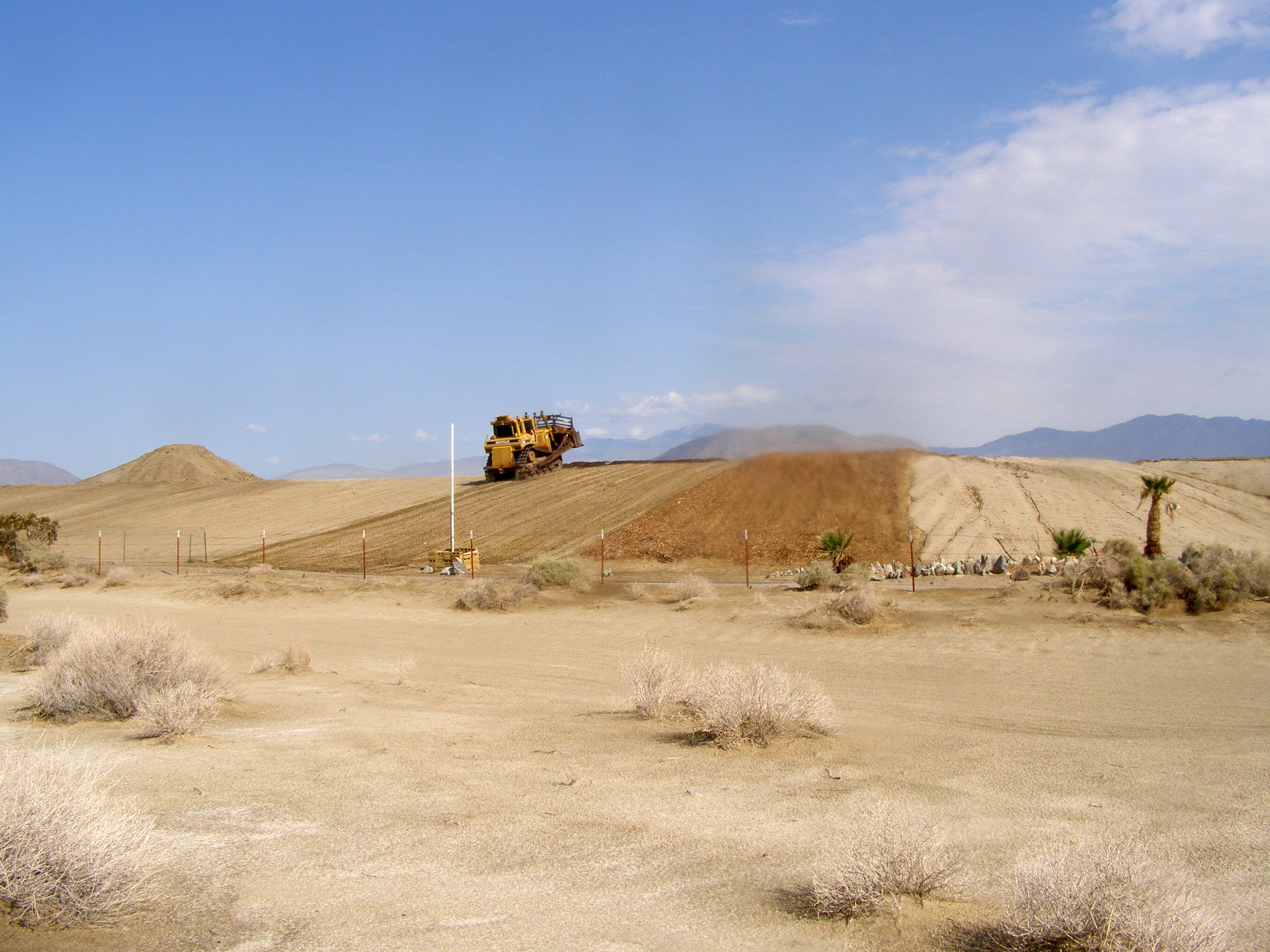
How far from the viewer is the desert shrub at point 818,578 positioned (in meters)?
21.4

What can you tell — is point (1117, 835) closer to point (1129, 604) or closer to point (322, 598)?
point (1129, 604)

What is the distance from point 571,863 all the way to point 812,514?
27.1m

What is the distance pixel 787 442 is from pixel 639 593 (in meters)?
5.58

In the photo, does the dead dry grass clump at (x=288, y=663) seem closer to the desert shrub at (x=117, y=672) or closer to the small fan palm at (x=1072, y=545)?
the desert shrub at (x=117, y=672)

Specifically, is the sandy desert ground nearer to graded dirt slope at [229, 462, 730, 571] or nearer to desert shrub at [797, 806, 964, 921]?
desert shrub at [797, 806, 964, 921]

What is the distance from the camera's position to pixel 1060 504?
1288 inches

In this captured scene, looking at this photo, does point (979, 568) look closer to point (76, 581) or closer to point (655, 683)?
point (655, 683)

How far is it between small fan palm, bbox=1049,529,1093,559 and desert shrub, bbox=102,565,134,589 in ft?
94.2

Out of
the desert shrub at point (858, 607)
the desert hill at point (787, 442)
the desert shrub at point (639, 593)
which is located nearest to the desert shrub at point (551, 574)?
the desert shrub at point (639, 593)

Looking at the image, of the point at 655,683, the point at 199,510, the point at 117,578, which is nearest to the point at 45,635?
the point at 655,683

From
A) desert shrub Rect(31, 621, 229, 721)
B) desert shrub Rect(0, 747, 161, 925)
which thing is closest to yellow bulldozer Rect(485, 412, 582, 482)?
desert shrub Rect(31, 621, 229, 721)

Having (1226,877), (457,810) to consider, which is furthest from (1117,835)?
(457,810)

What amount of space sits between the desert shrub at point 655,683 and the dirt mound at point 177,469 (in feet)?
229

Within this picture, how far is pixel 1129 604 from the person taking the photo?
1653cm
